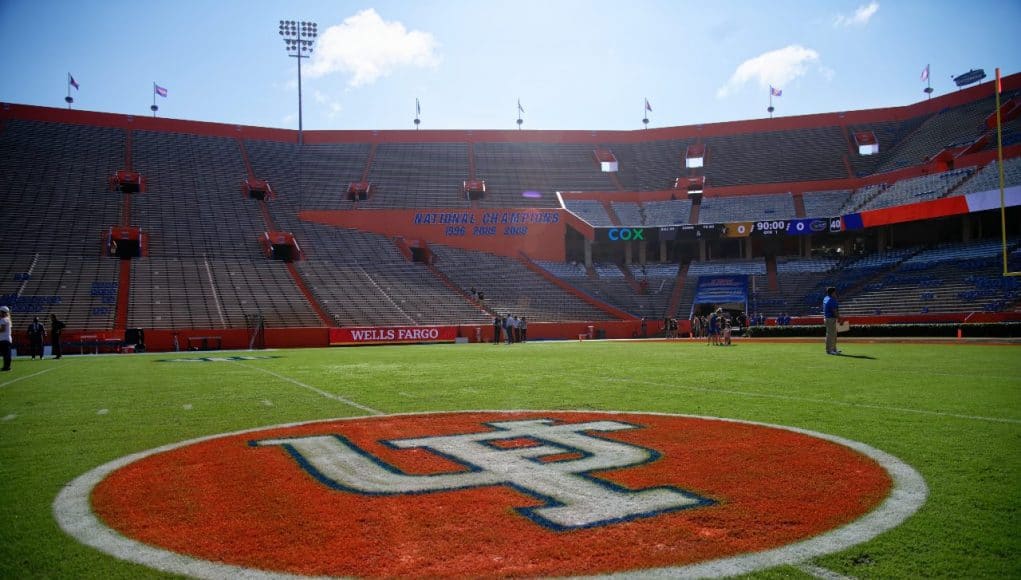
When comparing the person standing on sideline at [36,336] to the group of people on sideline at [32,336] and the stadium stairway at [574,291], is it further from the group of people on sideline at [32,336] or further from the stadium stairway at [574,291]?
the stadium stairway at [574,291]

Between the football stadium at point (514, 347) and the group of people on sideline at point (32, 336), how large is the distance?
235mm

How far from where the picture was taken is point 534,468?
5.10 meters

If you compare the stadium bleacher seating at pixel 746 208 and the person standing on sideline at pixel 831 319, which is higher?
the stadium bleacher seating at pixel 746 208

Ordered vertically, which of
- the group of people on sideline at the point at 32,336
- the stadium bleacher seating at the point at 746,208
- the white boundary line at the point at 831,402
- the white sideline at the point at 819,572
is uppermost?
the stadium bleacher seating at the point at 746,208

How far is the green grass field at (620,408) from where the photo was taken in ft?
11.3

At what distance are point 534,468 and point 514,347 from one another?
82.0 ft

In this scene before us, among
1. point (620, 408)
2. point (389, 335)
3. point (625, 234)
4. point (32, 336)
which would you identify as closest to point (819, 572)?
point (620, 408)

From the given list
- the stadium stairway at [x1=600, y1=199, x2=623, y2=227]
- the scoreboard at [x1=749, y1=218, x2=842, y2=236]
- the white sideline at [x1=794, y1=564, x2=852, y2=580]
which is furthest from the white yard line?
the scoreboard at [x1=749, y1=218, x2=842, y2=236]

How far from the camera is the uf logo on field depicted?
4.08 metres

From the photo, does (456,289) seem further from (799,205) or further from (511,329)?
(799,205)

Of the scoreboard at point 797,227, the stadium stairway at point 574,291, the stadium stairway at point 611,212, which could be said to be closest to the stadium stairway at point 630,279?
the stadium stairway at point 611,212

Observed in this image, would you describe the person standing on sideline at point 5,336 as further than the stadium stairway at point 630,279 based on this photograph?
No

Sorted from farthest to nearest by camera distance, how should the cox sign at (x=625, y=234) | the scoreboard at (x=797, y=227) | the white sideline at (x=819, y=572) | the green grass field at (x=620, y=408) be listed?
1. the cox sign at (x=625, y=234)
2. the scoreboard at (x=797, y=227)
3. the green grass field at (x=620, y=408)
4. the white sideline at (x=819, y=572)

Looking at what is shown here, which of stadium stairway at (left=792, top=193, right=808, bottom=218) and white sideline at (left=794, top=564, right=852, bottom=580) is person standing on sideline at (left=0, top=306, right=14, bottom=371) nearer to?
white sideline at (left=794, top=564, right=852, bottom=580)
